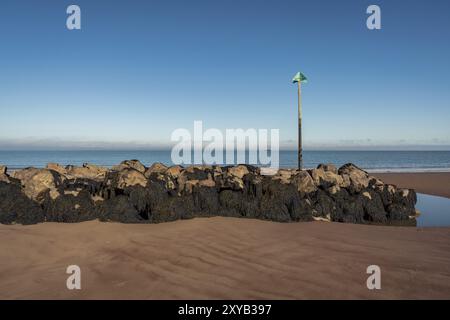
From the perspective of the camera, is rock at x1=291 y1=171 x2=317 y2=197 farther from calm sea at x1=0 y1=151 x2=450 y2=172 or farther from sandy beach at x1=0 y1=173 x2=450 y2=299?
calm sea at x1=0 y1=151 x2=450 y2=172

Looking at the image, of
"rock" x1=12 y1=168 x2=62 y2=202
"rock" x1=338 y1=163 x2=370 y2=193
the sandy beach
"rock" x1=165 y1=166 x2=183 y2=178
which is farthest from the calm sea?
"rock" x1=12 y1=168 x2=62 y2=202

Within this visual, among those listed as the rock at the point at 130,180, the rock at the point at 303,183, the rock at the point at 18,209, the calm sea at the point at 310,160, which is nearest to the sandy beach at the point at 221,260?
the rock at the point at 18,209

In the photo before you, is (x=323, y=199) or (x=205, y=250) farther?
(x=323, y=199)

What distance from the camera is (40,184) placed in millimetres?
9008

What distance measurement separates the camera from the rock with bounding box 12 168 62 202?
348 inches

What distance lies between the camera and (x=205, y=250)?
618 centimetres

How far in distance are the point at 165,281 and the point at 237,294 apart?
109 centimetres

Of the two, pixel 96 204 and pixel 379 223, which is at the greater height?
pixel 96 204

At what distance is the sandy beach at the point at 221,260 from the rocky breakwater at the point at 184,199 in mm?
574

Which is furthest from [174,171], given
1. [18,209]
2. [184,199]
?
[18,209]

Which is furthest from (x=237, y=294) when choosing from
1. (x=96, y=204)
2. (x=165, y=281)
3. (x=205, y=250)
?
(x=96, y=204)

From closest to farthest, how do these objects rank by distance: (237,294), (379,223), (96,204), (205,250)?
(237,294), (205,250), (96,204), (379,223)

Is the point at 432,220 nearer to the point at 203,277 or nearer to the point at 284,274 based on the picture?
the point at 284,274
